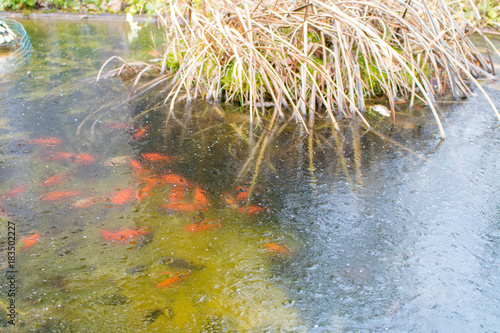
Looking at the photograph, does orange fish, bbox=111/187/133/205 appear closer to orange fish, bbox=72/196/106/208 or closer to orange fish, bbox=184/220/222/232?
orange fish, bbox=72/196/106/208

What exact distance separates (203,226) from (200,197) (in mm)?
261

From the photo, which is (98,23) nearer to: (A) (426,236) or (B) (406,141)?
(B) (406,141)

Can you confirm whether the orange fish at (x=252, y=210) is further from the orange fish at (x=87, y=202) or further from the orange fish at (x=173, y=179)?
the orange fish at (x=87, y=202)

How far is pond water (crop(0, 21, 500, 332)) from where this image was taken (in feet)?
4.55

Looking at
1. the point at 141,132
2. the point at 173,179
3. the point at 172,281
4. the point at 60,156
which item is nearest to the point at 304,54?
the point at 141,132

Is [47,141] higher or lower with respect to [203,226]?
higher

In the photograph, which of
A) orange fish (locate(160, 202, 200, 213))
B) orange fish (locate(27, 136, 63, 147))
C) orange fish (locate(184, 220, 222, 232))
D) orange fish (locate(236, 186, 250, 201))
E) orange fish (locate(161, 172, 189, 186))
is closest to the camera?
orange fish (locate(184, 220, 222, 232))

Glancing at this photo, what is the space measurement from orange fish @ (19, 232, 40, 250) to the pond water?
11 mm

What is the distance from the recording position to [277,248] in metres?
1.70

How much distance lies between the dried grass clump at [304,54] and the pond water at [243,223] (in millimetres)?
344

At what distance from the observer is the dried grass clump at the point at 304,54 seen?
3.05m

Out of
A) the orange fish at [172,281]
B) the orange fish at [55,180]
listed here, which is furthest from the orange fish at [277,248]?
the orange fish at [55,180]

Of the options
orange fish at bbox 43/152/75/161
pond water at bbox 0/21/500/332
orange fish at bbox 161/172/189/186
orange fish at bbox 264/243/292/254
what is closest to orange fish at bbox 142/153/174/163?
pond water at bbox 0/21/500/332

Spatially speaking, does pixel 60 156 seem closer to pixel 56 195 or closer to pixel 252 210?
pixel 56 195
